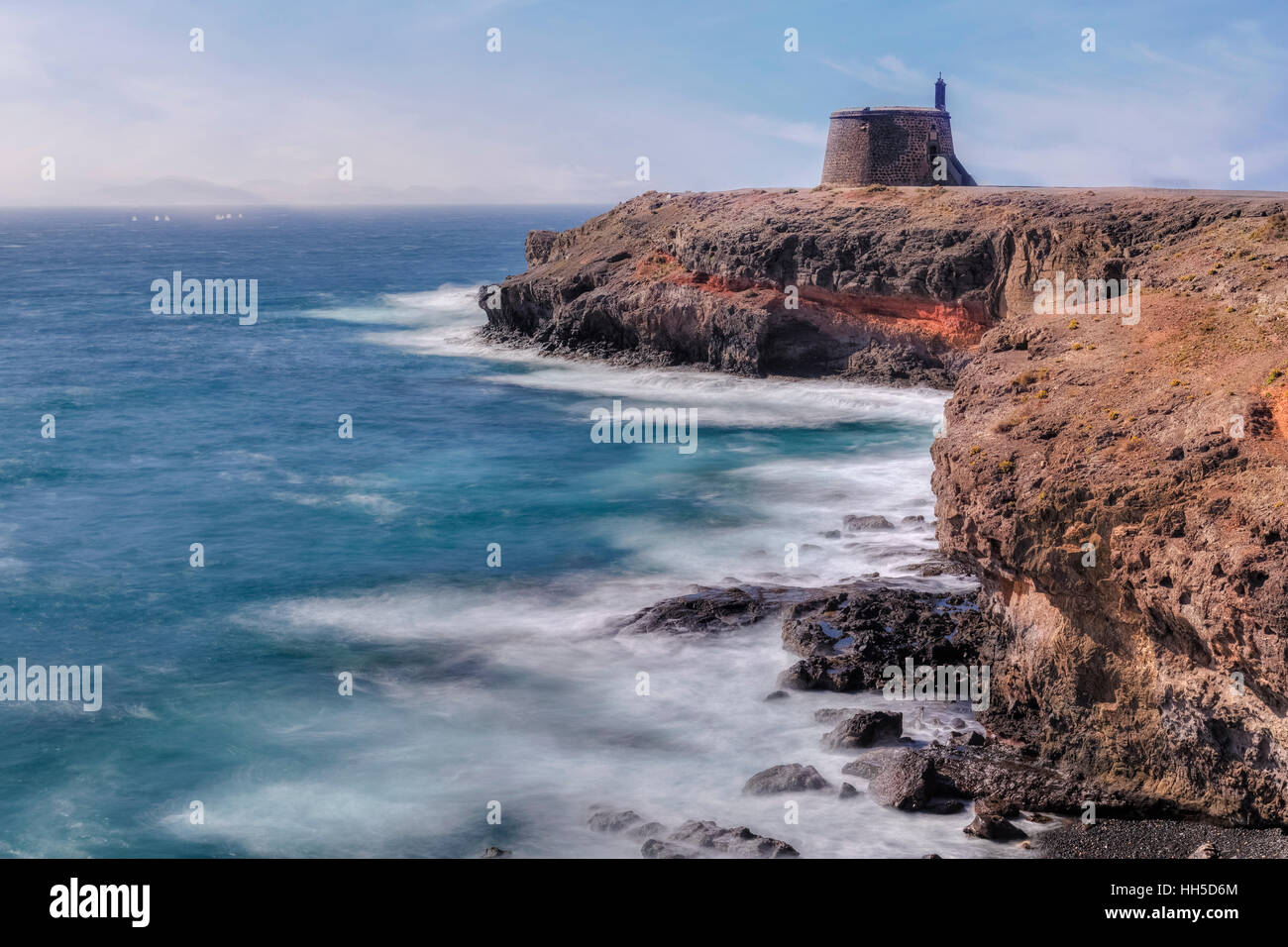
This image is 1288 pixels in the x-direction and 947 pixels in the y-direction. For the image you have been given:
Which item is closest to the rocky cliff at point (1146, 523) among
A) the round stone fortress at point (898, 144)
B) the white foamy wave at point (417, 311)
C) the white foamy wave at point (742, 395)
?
the white foamy wave at point (742, 395)

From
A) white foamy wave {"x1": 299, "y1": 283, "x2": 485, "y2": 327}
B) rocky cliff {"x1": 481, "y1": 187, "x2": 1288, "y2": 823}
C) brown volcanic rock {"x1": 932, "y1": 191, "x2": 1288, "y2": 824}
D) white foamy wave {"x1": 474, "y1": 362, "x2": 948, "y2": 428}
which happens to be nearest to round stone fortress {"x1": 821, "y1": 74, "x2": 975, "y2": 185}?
white foamy wave {"x1": 474, "y1": 362, "x2": 948, "y2": 428}

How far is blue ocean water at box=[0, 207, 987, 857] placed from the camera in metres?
17.0

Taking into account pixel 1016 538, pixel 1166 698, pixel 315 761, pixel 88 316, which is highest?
pixel 88 316

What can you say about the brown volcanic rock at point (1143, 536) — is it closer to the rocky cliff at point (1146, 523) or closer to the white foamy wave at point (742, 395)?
the rocky cliff at point (1146, 523)

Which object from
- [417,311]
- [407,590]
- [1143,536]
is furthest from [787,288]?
[1143,536]

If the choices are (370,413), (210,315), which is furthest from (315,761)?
(210,315)

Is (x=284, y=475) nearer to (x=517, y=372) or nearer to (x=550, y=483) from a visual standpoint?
(x=550, y=483)

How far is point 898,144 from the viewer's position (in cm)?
6028

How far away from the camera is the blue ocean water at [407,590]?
1695 centimetres

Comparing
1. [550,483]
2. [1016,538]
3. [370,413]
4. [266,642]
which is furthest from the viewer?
[370,413]

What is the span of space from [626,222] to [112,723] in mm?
46059

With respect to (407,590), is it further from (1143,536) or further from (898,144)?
(898,144)

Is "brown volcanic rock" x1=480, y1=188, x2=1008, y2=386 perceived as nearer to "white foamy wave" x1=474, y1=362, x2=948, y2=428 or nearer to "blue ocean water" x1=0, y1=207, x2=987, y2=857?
"white foamy wave" x1=474, y1=362, x2=948, y2=428

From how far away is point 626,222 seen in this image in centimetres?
6175
